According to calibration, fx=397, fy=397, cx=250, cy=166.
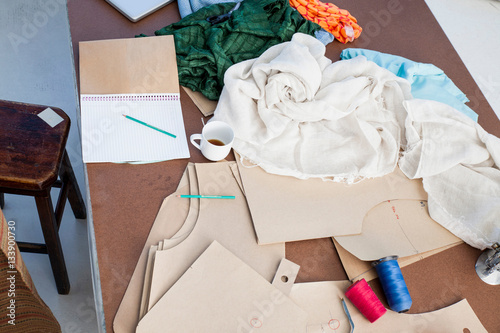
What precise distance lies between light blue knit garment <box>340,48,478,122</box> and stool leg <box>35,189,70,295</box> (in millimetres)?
1147

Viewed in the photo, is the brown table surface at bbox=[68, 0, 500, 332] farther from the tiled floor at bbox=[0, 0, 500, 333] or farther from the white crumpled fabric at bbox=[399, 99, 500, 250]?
the tiled floor at bbox=[0, 0, 500, 333]

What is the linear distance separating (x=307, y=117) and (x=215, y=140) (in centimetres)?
28

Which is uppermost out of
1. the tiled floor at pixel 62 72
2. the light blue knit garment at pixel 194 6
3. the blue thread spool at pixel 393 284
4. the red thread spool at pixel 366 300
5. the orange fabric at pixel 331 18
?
the orange fabric at pixel 331 18

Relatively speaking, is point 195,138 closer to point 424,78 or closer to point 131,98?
point 131,98

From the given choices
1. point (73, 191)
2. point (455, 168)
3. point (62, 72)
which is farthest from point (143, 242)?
point (62, 72)

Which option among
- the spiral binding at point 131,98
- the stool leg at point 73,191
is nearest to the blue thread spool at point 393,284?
the spiral binding at point 131,98

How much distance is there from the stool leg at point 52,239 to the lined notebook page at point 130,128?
0.21 m

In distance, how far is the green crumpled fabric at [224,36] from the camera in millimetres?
1285

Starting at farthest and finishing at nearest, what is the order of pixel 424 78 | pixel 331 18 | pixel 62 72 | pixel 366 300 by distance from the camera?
pixel 62 72
pixel 331 18
pixel 424 78
pixel 366 300

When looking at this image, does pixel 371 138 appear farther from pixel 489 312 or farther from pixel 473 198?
pixel 489 312

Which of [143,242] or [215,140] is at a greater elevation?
[215,140]

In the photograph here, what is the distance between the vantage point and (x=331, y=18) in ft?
5.16

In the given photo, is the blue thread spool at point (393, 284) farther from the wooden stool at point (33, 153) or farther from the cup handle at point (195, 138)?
the wooden stool at point (33, 153)

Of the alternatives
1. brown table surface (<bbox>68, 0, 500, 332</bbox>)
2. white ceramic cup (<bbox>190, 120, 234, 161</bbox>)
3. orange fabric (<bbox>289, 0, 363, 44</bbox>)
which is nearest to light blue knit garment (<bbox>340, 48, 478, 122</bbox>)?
orange fabric (<bbox>289, 0, 363, 44</bbox>)
